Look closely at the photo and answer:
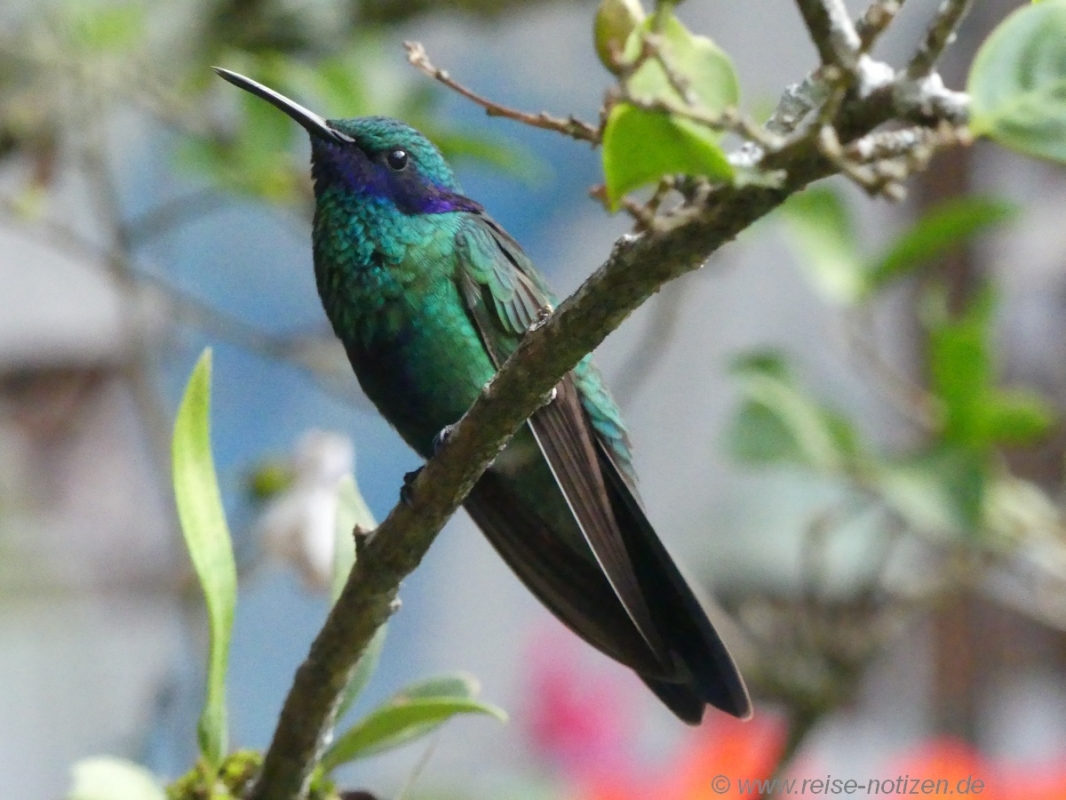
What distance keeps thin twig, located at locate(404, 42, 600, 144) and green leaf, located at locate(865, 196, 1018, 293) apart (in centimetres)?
136

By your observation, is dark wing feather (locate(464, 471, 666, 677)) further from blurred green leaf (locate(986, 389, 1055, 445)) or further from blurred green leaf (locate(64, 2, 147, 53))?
blurred green leaf (locate(64, 2, 147, 53))

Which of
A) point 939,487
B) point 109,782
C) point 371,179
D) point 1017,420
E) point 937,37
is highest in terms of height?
point 1017,420

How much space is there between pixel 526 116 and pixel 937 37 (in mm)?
240

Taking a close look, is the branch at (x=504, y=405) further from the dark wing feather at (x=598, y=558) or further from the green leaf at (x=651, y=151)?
the dark wing feather at (x=598, y=558)

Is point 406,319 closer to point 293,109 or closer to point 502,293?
point 502,293

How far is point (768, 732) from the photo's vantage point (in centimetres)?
258

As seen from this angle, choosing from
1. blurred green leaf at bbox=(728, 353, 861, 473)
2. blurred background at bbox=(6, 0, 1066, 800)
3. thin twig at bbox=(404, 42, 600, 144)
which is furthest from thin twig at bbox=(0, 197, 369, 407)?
thin twig at bbox=(404, 42, 600, 144)

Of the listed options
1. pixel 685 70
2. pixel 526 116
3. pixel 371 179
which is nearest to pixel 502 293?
pixel 371 179

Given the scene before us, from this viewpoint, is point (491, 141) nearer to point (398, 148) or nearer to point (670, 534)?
point (398, 148)

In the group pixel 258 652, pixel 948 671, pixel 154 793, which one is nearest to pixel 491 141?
pixel 154 793

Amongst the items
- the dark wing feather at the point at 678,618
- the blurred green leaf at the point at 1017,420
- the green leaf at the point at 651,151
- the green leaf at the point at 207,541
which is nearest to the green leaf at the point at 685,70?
the green leaf at the point at 651,151

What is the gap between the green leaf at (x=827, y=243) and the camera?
2.09m

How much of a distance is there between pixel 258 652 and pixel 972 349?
235 cm

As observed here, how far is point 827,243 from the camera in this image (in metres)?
2.12
